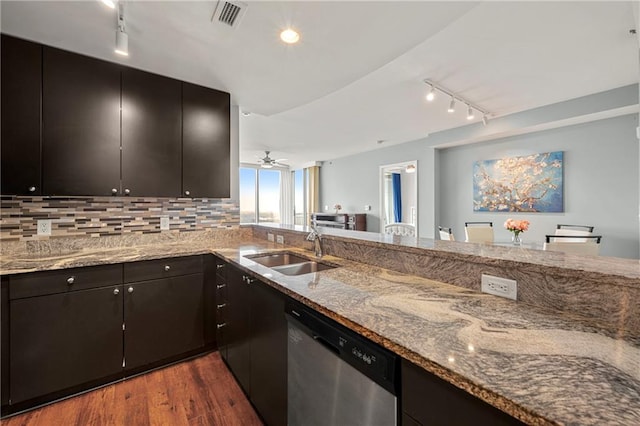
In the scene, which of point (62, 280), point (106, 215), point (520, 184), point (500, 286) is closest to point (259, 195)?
point (106, 215)

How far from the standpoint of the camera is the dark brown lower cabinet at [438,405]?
1.92ft

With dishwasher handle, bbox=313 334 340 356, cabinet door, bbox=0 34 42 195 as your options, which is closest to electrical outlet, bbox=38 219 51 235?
cabinet door, bbox=0 34 42 195

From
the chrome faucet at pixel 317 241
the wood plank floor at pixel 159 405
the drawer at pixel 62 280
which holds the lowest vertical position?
the wood plank floor at pixel 159 405

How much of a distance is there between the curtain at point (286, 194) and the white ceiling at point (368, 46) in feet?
18.0

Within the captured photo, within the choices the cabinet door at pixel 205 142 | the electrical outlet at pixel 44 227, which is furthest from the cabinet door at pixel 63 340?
the cabinet door at pixel 205 142

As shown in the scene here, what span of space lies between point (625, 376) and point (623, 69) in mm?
3480

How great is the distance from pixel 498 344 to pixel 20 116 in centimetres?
294

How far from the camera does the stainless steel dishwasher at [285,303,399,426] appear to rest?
31.9 inches

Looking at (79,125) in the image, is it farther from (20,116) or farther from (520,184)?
(520,184)

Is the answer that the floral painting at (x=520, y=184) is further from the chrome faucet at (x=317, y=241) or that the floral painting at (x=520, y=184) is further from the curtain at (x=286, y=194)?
the curtain at (x=286, y=194)

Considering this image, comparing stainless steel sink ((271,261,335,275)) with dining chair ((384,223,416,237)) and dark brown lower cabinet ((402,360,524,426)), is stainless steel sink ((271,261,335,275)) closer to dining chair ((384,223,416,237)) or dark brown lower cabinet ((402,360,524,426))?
dark brown lower cabinet ((402,360,524,426))

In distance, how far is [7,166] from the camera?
1791 millimetres

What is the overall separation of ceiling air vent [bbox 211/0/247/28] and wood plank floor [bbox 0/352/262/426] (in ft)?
8.05

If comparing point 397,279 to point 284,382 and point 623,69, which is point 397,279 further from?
point 623,69
